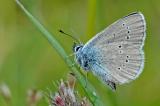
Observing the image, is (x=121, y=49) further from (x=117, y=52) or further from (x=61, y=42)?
(x=61, y=42)

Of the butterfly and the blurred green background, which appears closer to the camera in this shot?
the butterfly

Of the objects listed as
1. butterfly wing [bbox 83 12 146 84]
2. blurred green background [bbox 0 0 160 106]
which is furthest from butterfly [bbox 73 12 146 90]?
blurred green background [bbox 0 0 160 106]

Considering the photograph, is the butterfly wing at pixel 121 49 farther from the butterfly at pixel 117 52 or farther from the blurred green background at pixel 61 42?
the blurred green background at pixel 61 42

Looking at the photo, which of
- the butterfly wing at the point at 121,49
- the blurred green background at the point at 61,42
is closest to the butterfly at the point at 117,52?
the butterfly wing at the point at 121,49

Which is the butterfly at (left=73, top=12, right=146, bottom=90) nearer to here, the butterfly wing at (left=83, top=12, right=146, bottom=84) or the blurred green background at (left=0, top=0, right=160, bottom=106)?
the butterfly wing at (left=83, top=12, right=146, bottom=84)

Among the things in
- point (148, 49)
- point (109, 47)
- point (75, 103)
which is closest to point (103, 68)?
point (109, 47)

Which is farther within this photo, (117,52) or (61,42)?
(61,42)

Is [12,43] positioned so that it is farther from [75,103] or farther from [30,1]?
[75,103]

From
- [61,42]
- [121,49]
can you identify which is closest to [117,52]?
[121,49]
